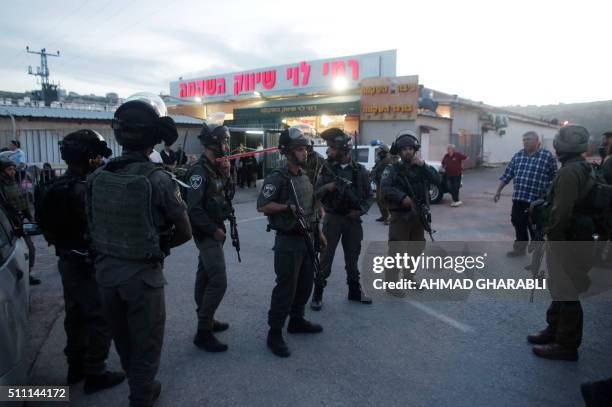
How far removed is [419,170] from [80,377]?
3.83m

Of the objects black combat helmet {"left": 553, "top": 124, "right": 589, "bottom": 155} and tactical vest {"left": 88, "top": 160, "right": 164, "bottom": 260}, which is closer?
tactical vest {"left": 88, "top": 160, "right": 164, "bottom": 260}

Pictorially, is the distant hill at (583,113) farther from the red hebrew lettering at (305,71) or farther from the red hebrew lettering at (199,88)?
the red hebrew lettering at (199,88)

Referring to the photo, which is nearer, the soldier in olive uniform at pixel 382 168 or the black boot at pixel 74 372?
the black boot at pixel 74 372

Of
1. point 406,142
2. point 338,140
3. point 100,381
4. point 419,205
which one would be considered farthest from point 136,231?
point 419,205

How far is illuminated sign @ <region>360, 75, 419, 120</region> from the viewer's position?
1803 centimetres

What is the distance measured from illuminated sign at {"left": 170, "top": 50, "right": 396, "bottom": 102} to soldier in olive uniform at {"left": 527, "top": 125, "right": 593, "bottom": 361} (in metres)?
17.5

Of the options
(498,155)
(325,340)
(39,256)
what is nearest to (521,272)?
(325,340)

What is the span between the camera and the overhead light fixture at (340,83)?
69.0 feet

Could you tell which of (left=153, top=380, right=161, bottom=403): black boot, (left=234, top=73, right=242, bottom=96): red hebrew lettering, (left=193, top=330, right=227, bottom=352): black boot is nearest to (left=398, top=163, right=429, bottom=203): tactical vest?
(left=193, top=330, right=227, bottom=352): black boot

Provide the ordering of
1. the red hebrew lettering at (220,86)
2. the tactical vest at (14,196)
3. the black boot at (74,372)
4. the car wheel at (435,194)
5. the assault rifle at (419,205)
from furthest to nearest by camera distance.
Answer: the red hebrew lettering at (220,86), the car wheel at (435,194), the tactical vest at (14,196), the assault rifle at (419,205), the black boot at (74,372)

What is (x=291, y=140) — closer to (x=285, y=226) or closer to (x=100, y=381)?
(x=285, y=226)

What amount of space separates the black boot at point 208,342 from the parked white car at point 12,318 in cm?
129

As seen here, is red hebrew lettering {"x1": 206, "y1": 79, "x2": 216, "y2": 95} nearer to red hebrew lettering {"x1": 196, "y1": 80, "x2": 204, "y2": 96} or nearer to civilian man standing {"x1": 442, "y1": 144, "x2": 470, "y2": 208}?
red hebrew lettering {"x1": 196, "y1": 80, "x2": 204, "y2": 96}

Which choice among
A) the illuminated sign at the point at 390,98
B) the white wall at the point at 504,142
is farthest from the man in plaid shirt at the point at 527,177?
the white wall at the point at 504,142
